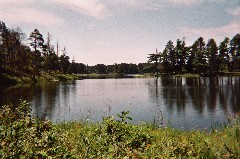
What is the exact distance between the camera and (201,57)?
104 m

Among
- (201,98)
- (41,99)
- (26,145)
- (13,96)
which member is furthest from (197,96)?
(26,145)

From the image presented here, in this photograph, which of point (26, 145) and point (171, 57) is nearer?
point (26, 145)

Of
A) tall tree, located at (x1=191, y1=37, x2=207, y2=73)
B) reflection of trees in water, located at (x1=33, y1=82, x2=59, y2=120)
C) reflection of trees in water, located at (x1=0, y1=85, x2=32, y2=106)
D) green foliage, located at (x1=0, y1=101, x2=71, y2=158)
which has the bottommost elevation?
reflection of trees in water, located at (x1=33, y1=82, x2=59, y2=120)

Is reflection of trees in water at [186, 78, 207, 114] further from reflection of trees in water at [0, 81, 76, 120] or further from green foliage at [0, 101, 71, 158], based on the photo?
green foliage at [0, 101, 71, 158]

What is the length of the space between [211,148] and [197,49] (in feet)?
364

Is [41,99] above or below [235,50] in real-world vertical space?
below

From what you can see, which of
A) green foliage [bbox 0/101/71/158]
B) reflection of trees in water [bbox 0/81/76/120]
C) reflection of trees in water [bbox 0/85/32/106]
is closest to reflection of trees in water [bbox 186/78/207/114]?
reflection of trees in water [bbox 0/81/76/120]

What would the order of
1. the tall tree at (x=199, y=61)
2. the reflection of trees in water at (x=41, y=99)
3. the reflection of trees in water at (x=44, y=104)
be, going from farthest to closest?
the tall tree at (x=199, y=61) → the reflection of trees in water at (x=41, y=99) → the reflection of trees in water at (x=44, y=104)

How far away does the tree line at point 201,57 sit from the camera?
104 m

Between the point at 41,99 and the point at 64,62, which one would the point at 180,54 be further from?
the point at 41,99

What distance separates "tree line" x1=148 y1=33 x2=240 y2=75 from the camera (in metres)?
104

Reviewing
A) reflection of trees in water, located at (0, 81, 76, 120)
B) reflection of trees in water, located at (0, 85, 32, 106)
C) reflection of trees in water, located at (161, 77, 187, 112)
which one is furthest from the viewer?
reflection of trees in water, located at (0, 85, 32, 106)

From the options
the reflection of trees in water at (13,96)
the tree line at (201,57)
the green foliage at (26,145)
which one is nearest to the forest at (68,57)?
the tree line at (201,57)

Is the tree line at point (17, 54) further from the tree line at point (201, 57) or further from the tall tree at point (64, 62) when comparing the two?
the tree line at point (201, 57)
